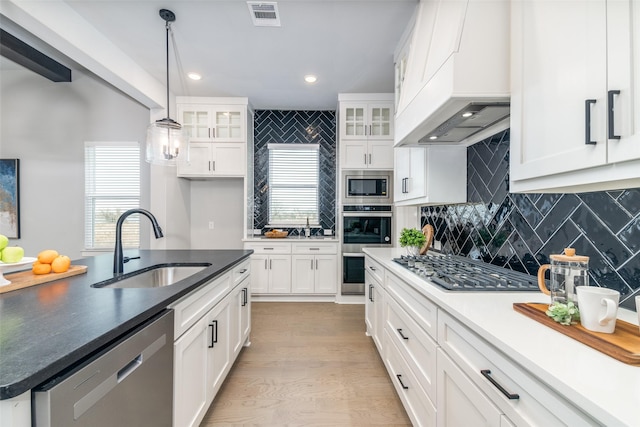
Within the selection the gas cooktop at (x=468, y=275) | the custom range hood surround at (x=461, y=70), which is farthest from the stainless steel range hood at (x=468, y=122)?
the gas cooktop at (x=468, y=275)

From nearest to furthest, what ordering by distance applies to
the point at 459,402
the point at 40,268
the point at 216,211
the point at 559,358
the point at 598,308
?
the point at 559,358 < the point at 598,308 < the point at 459,402 < the point at 40,268 < the point at 216,211

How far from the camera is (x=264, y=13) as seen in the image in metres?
2.26

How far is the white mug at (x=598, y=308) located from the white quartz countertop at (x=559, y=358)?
0.30 ft

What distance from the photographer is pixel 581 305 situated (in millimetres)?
856

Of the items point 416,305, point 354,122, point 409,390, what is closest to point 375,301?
point 409,390

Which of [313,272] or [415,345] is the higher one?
[415,345]

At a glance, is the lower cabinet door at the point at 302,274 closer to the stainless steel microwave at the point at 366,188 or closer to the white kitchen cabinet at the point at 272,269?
the white kitchen cabinet at the point at 272,269

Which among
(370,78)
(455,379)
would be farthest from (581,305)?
(370,78)

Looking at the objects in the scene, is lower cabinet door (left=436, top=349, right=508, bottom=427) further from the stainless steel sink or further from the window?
the window

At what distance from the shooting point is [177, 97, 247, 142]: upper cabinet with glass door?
3982mm

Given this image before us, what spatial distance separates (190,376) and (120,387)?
57cm

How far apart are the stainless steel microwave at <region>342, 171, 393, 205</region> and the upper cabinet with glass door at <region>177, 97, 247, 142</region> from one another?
1580mm

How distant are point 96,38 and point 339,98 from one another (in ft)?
8.55

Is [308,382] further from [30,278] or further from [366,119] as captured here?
[366,119]
